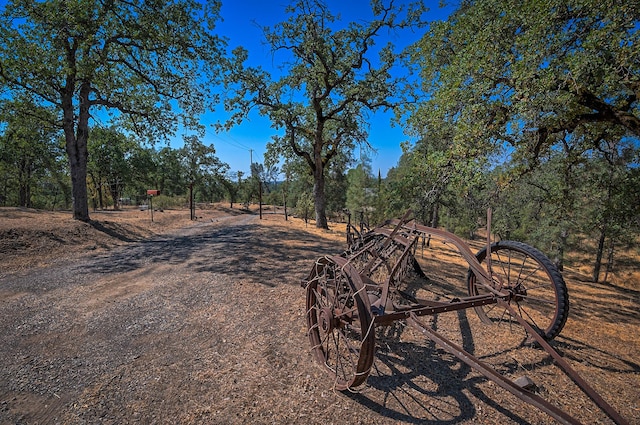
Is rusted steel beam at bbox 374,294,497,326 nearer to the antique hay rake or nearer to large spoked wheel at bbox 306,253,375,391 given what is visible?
the antique hay rake

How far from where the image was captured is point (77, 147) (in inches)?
484

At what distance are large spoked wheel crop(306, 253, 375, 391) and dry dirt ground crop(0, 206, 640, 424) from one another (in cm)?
25

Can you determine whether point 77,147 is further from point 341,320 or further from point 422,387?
point 422,387

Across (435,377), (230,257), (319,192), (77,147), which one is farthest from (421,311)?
(77,147)

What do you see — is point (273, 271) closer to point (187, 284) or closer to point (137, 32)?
point (187, 284)

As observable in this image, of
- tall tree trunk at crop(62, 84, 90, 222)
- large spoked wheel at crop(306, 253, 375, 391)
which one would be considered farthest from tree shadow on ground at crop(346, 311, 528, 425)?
tall tree trunk at crop(62, 84, 90, 222)

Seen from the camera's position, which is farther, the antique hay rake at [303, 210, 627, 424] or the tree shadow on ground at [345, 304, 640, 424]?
the tree shadow on ground at [345, 304, 640, 424]

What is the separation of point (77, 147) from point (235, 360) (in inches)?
557

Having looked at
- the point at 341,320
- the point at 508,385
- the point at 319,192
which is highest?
the point at 319,192

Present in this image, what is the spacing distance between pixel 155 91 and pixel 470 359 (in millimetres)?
17676

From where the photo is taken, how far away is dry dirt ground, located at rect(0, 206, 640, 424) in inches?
111

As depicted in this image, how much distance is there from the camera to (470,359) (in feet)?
7.55

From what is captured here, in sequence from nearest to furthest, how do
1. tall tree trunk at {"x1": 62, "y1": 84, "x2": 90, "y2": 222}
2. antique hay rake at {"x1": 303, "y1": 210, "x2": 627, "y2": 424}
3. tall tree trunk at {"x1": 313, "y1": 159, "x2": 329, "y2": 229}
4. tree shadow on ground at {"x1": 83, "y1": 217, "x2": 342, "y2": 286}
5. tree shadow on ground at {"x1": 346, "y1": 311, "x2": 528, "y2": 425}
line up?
antique hay rake at {"x1": 303, "y1": 210, "x2": 627, "y2": 424} → tree shadow on ground at {"x1": 346, "y1": 311, "x2": 528, "y2": 425} → tree shadow on ground at {"x1": 83, "y1": 217, "x2": 342, "y2": 286} → tall tree trunk at {"x1": 62, "y1": 84, "x2": 90, "y2": 222} → tall tree trunk at {"x1": 313, "y1": 159, "x2": 329, "y2": 229}

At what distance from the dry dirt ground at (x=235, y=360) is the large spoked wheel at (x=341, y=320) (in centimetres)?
25
